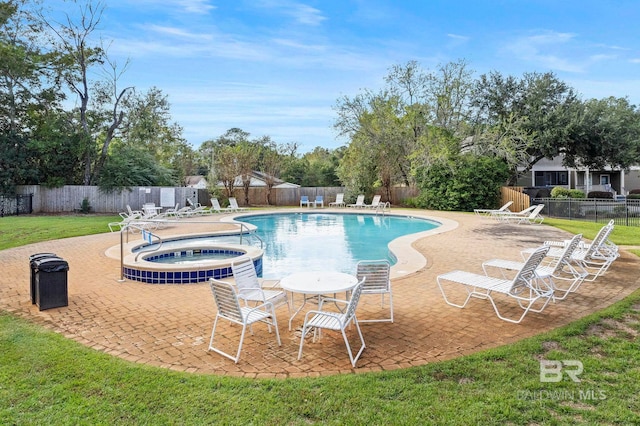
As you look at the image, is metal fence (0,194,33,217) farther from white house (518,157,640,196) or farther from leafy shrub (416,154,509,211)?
white house (518,157,640,196)

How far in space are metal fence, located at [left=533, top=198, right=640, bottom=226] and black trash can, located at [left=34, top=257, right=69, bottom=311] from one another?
1720 centimetres

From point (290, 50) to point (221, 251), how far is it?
1058 cm

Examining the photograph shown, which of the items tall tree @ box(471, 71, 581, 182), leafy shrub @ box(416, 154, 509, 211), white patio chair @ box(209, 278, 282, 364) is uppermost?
tall tree @ box(471, 71, 581, 182)

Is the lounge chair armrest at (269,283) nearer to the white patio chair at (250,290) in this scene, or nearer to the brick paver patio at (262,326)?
the brick paver patio at (262,326)

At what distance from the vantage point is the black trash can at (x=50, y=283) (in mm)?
4965

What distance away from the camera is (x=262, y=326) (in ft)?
14.3

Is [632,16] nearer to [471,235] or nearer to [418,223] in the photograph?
[471,235]

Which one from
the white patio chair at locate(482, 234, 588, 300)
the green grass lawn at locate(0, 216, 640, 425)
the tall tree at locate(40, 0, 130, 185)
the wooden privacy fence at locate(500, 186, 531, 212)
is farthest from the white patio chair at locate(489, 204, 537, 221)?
the tall tree at locate(40, 0, 130, 185)

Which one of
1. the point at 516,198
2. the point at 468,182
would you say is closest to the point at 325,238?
the point at 468,182

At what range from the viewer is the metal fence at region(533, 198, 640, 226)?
13996 millimetres

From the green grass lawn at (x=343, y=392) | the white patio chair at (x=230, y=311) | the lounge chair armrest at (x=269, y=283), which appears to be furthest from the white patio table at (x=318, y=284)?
the lounge chair armrest at (x=269, y=283)

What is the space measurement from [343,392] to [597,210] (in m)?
16.1

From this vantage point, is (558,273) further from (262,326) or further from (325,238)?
(325,238)

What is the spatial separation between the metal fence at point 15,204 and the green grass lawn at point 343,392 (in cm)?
2090
